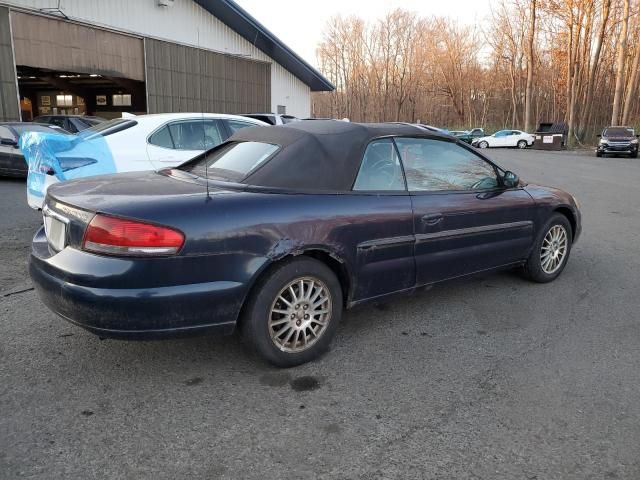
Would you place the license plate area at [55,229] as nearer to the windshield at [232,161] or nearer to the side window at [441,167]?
the windshield at [232,161]

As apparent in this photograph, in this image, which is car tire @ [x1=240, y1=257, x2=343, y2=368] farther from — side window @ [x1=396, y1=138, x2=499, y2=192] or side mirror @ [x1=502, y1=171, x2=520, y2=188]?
side mirror @ [x1=502, y1=171, x2=520, y2=188]

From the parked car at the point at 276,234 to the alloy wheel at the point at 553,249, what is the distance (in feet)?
2.25

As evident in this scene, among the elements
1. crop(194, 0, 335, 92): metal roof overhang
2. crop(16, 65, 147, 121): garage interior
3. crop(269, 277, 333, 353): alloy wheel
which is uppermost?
crop(194, 0, 335, 92): metal roof overhang

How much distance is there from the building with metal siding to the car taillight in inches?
559

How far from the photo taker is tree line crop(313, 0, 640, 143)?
38250 mm

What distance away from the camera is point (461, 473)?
93.5 inches

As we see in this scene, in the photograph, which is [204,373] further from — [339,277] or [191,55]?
[191,55]

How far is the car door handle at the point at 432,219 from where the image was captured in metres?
3.92

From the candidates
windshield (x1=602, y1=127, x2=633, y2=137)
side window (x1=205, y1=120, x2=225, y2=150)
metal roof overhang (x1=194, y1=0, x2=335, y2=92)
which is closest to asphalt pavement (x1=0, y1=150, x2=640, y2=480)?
side window (x1=205, y1=120, x2=225, y2=150)

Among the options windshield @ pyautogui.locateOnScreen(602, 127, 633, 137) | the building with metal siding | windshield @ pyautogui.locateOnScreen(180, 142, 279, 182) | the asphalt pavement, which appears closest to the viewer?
the asphalt pavement

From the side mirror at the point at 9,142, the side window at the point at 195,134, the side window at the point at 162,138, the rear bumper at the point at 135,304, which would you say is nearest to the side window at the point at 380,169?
the rear bumper at the point at 135,304

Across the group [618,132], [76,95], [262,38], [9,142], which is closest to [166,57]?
[262,38]

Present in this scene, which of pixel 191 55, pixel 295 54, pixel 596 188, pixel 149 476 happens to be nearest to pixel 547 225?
pixel 149 476

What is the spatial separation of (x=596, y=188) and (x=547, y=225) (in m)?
9.35
